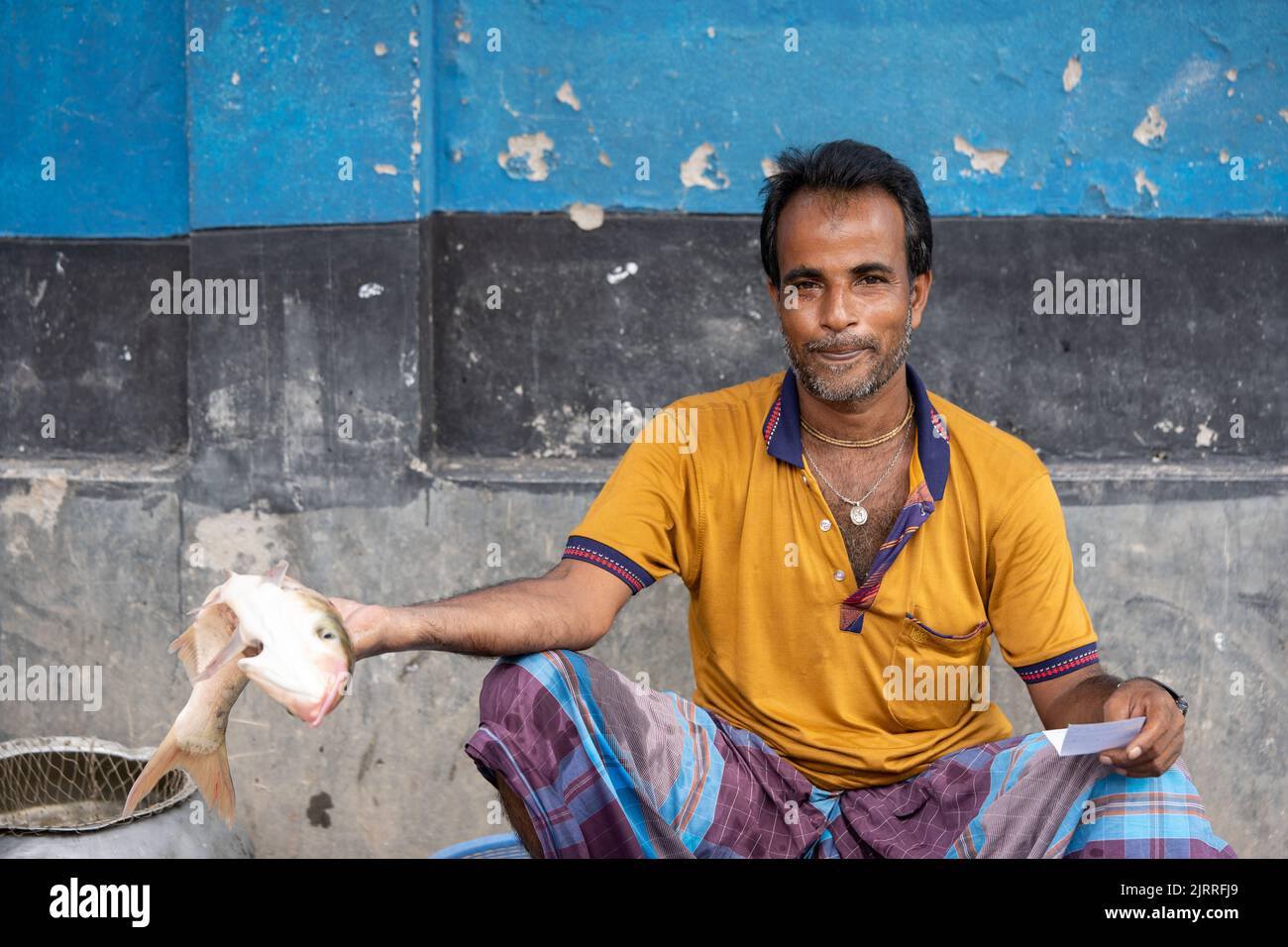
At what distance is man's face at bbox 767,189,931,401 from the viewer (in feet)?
8.74

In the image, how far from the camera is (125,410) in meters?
3.88

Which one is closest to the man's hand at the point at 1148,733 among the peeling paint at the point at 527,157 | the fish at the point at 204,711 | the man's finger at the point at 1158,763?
the man's finger at the point at 1158,763

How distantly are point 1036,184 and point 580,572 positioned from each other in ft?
6.50

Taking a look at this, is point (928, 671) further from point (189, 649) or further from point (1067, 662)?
point (189, 649)

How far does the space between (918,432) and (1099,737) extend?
0.80 meters

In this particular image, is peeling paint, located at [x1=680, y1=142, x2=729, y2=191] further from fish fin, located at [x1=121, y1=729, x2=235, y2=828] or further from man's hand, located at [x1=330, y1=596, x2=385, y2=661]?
fish fin, located at [x1=121, y1=729, x2=235, y2=828]

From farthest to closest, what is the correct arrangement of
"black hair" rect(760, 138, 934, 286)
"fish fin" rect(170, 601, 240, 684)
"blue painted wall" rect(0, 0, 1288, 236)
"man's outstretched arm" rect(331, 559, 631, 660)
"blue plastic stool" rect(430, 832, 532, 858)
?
1. "blue painted wall" rect(0, 0, 1288, 236)
2. "blue plastic stool" rect(430, 832, 532, 858)
3. "black hair" rect(760, 138, 934, 286)
4. "man's outstretched arm" rect(331, 559, 631, 660)
5. "fish fin" rect(170, 601, 240, 684)

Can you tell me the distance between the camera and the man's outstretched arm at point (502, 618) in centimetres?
217

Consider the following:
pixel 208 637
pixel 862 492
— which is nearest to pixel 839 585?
pixel 862 492

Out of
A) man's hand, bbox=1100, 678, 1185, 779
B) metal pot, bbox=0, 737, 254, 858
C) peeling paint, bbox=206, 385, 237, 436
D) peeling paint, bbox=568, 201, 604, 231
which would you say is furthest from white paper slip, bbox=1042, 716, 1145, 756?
peeling paint, bbox=206, 385, 237, 436

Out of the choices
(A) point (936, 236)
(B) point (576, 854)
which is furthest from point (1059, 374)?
(B) point (576, 854)

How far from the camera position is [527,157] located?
12.1ft

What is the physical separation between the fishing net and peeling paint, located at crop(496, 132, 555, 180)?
1880 mm

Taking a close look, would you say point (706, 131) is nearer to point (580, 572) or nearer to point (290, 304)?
point (290, 304)
